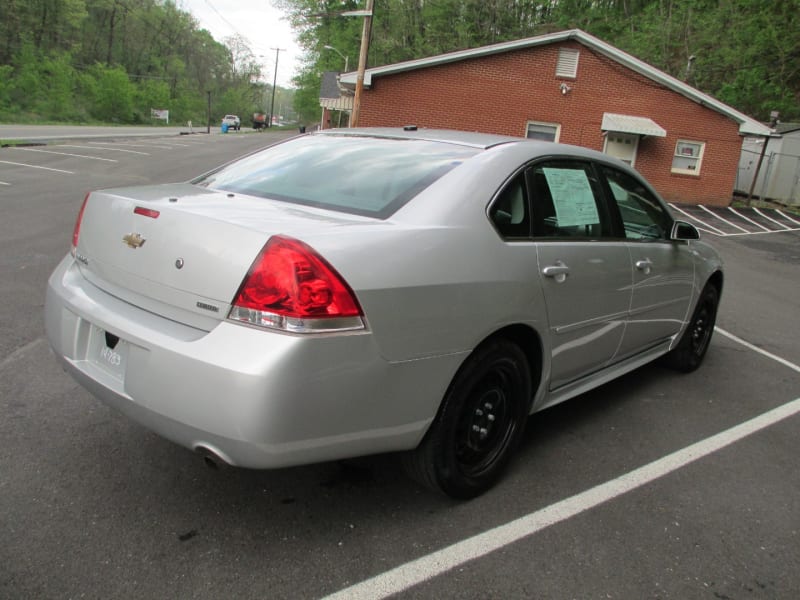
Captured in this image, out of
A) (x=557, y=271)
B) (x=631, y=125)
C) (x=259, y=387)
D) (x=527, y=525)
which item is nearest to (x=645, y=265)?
(x=557, y=271)

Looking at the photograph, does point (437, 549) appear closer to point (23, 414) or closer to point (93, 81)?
point (23, 414)

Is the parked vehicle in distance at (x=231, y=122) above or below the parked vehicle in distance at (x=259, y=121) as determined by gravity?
below

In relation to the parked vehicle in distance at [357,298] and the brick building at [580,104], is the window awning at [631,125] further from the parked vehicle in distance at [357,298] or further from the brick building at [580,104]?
the parked vehicle in distance at [357,298]

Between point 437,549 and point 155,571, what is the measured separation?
1.04m

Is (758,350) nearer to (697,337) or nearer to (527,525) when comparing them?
(697,337)

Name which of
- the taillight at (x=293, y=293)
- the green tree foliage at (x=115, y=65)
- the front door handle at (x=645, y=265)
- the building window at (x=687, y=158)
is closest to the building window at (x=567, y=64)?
the building window at (x=687, y=158)

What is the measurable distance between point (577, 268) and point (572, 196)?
0.43m

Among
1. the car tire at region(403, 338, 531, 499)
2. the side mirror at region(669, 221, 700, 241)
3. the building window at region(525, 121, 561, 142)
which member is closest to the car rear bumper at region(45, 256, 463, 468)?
the car tire at region(403, 338, 531, 499)

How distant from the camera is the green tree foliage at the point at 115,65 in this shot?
2172 inches

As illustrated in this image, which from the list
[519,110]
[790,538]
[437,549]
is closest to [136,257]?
[437,549]

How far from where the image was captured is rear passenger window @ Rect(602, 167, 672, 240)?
12.5ft

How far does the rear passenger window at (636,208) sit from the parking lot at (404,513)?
1.17 m

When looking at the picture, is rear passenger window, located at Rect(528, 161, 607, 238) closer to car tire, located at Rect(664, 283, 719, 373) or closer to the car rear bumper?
the car rear bumper

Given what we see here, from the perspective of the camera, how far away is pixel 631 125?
21297 mm
